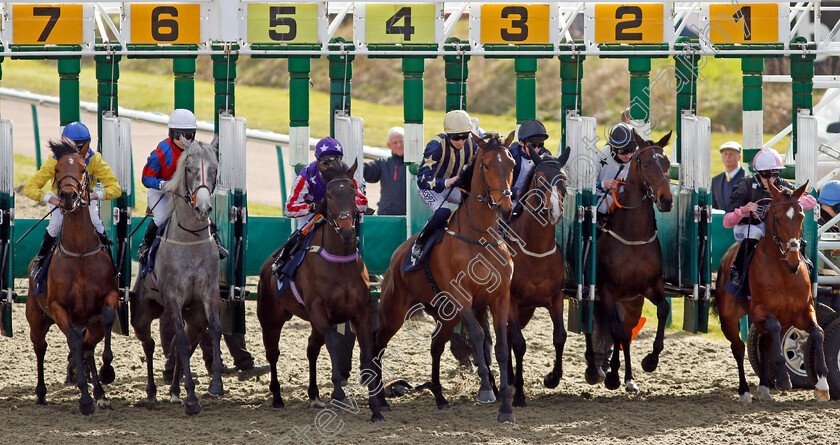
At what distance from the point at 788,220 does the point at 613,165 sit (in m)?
1.46

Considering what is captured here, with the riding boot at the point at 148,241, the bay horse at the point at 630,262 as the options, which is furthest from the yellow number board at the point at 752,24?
the riding boot at the point at 148,241

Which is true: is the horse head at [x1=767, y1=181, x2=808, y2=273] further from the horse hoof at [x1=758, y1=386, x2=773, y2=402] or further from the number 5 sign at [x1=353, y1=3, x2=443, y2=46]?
the number 5 sign at [x1=353, y1=3, x2=443, y2=46]

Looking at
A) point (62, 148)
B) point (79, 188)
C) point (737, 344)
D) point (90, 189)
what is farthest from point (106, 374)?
point (737, 344)

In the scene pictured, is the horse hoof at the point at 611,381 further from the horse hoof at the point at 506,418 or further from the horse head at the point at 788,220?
the horse head at the point at 788,220

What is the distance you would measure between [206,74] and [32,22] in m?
18.2

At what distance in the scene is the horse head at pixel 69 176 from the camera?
7.41m

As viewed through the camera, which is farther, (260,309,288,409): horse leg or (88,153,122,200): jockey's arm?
(260,309,288,409): horse leg

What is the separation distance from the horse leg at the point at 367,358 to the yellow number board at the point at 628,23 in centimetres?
295

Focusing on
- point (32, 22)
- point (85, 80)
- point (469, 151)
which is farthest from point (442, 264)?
point (85, 80)

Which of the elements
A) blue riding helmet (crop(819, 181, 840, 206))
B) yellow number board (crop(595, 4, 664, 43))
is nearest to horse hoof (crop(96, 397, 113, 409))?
yellow number board (crop(595, 4, 664, 43))

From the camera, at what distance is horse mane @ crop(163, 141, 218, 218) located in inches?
299

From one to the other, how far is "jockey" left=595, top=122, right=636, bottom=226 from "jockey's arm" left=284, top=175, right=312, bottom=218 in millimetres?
2288

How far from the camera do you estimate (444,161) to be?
26.5 ft

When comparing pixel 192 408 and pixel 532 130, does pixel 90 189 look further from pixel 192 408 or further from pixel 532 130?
pixel 532 130
